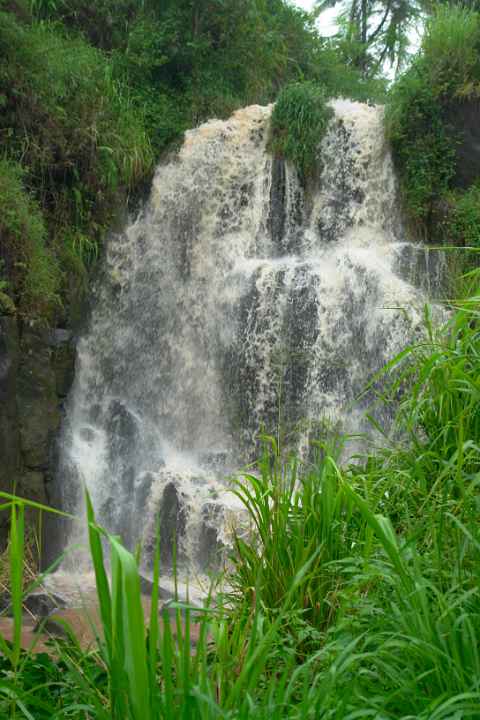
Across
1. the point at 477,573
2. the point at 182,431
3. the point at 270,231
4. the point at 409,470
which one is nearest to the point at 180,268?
the point at 270,231

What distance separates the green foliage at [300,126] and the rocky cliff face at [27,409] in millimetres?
4173

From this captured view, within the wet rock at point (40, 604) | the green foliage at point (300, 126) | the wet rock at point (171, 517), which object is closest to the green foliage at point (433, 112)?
the green foliage at point (300, 126)

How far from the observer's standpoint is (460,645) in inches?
77.2

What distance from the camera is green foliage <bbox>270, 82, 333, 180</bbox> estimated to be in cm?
1014

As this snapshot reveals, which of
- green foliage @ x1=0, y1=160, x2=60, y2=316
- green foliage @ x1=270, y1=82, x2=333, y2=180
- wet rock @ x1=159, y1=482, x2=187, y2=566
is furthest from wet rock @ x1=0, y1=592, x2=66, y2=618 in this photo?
green foliage @ x1=270, y1=82, x2=333, y2=180

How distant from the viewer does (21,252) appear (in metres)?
7.79

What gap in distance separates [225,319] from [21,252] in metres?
2.51

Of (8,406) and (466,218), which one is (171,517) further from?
(466,218)

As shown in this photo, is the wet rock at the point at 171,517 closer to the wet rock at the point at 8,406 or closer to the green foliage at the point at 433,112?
the wet rock at the point at 8,406

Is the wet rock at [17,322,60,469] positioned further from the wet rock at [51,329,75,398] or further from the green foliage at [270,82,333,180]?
the green foliage at [270,82,333,180]

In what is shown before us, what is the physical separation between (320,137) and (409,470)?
8.13 metres

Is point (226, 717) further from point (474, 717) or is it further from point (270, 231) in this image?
point (270, 231)

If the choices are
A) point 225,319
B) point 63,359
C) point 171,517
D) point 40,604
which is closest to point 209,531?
point 171,517

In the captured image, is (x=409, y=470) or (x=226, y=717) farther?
(x=409, y=470)
